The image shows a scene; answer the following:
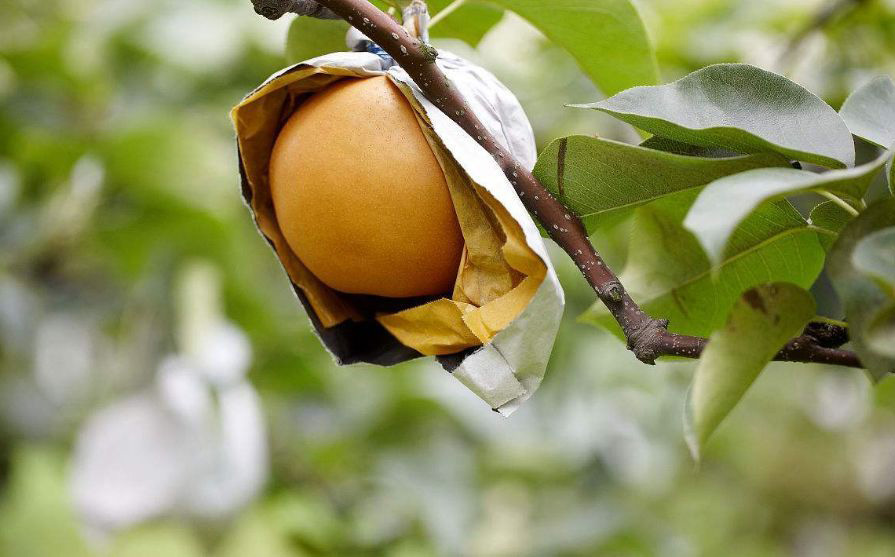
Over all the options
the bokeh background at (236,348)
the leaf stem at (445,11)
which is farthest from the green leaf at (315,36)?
the bokeh background at (236,348)

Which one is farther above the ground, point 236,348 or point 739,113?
point 739,113

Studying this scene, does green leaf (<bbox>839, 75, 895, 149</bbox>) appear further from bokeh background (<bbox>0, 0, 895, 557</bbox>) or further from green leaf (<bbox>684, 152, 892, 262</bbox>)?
bokeh background (<bbox>0, 0, 895, 557</bbox>)

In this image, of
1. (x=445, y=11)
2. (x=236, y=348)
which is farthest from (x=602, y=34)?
(x=236, y=348)

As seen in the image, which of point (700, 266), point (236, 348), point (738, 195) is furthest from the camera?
point (236, 348)

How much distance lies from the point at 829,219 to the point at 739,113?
63 mm

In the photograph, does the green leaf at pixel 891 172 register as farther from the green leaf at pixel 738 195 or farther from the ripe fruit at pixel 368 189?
the ripe fruit at pixel 368 189

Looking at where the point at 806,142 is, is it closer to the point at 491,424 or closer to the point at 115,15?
the point at 491,424

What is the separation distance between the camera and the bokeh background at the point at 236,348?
944 millimetres

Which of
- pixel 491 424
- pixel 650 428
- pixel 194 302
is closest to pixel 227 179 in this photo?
pixel 194 302

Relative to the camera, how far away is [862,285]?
0.28 m

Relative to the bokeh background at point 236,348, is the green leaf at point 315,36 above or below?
above

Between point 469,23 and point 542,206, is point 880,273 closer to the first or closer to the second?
point 542,206

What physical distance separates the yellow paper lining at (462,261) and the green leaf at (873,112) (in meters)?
0.15

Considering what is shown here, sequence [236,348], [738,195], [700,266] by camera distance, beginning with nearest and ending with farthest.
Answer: [738,195], [700,266], [236,348]
